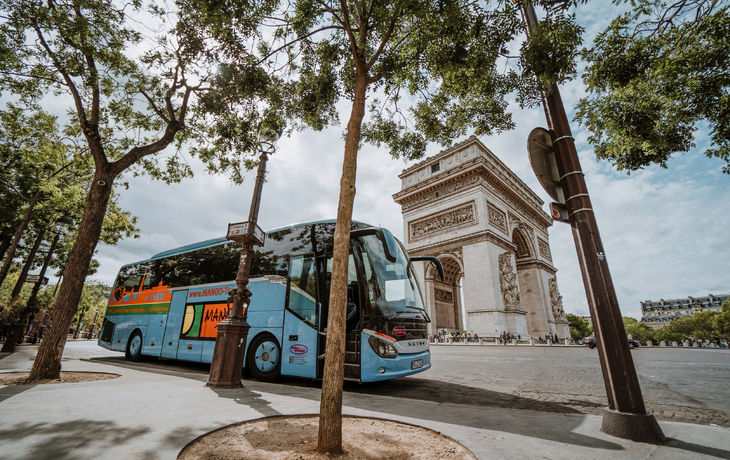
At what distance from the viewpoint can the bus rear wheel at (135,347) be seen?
8890mm

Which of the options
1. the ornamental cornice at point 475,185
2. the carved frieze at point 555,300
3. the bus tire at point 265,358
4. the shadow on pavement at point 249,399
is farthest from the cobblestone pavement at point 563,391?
the carved frieze at point 555,300

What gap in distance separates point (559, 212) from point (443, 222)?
27243 mm

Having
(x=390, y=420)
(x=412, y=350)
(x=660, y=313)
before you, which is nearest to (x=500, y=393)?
(x=412, y=350)

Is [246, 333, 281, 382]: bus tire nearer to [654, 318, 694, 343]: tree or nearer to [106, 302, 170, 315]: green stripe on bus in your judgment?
[106, 302, 170, 315]: green stripe on bus

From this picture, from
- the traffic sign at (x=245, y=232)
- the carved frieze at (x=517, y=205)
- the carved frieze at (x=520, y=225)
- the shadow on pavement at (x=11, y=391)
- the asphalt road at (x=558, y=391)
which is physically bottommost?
the asphalt road at (x=558, y=391)

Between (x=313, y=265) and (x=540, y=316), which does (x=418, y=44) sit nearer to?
(x=313, y=265)

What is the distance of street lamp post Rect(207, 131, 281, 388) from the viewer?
15.5ft

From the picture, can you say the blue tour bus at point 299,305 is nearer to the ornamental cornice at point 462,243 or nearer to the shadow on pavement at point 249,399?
the shadow on pavement at point 249,399

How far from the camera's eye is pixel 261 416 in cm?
307

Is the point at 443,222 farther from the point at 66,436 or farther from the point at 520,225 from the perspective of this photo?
the point at 66,436

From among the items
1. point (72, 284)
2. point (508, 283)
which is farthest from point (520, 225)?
point (72, 284)

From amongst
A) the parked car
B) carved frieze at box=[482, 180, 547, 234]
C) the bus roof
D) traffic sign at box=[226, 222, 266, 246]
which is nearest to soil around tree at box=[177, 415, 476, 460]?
traffic sign at box=[226, 222, 266, 246]

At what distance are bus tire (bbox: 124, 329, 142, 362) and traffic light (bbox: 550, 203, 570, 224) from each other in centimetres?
1052

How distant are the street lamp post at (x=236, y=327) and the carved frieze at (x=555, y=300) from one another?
35.0 meters
